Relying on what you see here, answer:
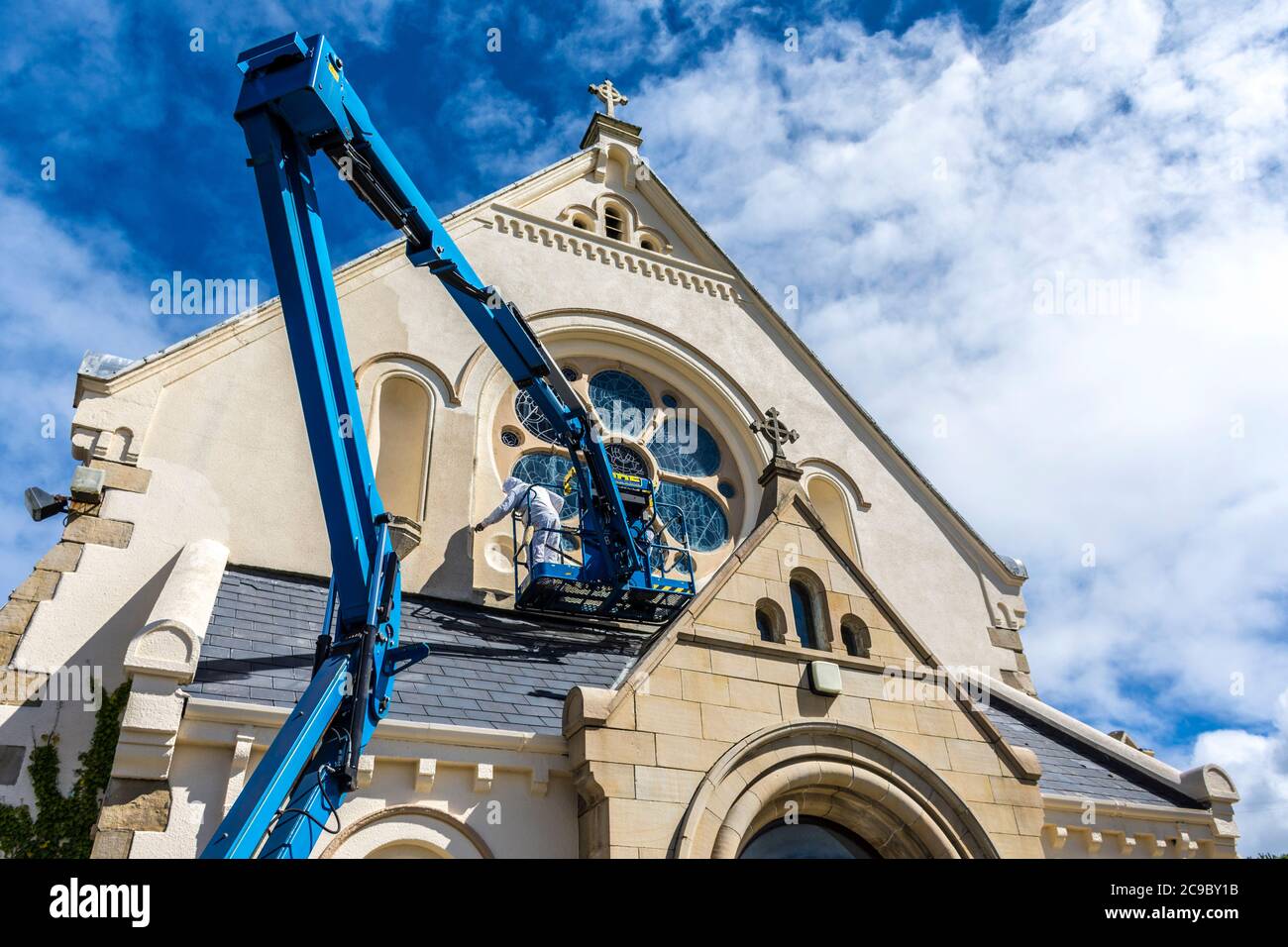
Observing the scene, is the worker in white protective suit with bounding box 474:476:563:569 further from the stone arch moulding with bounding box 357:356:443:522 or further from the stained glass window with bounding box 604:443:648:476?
the stained glass window with bounding box 604:443:648:476

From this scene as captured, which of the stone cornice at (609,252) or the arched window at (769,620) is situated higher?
the stone cornice at (609,252)

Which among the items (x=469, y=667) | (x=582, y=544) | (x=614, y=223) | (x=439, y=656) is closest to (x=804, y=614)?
(x=469, y=667)

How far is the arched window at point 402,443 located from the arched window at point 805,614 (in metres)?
6.34

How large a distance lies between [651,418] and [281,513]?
726 centimetres

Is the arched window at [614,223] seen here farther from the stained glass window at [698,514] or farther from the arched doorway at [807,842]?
the arched doorway at [807,842]

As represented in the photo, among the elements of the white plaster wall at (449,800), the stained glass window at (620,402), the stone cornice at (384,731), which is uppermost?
the stained glass window at (620,402)

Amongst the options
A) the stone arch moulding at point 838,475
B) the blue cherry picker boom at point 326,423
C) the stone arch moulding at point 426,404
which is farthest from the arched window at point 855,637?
the stone arch moulding at point 838,475

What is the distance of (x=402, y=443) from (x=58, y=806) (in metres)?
7.50

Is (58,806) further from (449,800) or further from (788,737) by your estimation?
(788,737)

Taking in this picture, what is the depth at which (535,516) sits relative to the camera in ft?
48.1

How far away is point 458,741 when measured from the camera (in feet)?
30.4

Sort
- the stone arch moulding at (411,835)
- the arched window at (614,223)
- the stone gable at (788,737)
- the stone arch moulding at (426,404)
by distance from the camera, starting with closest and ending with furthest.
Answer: the stone arch moulding at (411,835) → the stone gable at (788,737) → the stone arch moulding at (426,404) → the arched window at (614,223)

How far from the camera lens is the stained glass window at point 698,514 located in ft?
57.8
